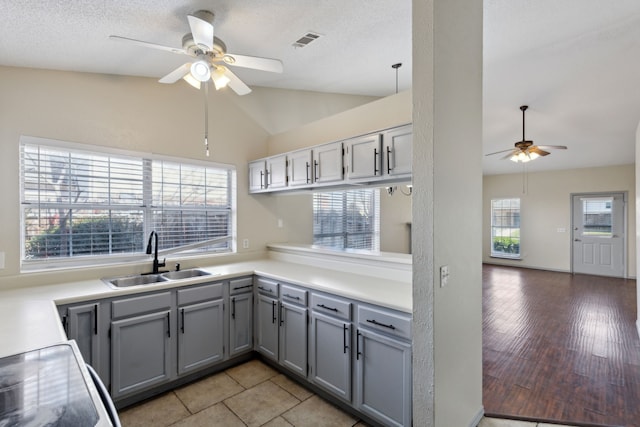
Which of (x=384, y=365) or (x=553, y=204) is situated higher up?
(x=553, y=204)

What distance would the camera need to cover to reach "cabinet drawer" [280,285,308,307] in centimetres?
257

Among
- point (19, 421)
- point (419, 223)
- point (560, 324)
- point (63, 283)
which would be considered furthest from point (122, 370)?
point (560, 324)

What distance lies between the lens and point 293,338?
105 inches

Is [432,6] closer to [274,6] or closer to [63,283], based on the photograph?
[274,6]

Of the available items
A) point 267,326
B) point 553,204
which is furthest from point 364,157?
point 553,204

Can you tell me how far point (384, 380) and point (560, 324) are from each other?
340cm

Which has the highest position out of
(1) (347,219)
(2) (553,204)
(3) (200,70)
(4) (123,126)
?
(3) (200,70)

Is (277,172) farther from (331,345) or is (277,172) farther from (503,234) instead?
(503,234)

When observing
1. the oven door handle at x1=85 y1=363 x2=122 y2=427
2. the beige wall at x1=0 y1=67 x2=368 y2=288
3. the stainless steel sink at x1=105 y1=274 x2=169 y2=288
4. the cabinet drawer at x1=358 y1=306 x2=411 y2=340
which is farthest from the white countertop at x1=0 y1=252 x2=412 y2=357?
the oven door handle at x1=85 y1=363 x2=122 y2=427

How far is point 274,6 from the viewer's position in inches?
82.7

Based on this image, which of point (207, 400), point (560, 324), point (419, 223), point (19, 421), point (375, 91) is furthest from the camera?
point (375, 91)

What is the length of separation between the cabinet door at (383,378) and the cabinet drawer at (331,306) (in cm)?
17

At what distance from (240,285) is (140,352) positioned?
0.94m

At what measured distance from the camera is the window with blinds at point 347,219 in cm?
475
